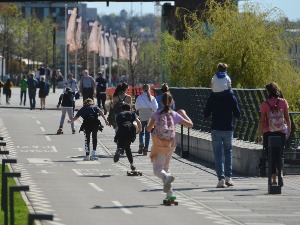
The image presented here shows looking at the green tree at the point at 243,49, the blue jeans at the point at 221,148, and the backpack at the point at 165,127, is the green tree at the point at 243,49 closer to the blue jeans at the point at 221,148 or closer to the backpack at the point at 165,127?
the blue jeans at the point at 221,148

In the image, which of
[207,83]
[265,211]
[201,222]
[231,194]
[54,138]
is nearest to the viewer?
[201,222]

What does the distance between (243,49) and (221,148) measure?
68.2 feet

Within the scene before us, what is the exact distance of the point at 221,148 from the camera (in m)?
22.9

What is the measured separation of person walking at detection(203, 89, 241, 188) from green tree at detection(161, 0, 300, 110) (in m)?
19.0

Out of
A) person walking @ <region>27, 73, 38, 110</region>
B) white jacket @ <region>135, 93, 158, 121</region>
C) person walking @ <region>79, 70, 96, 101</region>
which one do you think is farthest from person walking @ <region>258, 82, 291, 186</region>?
person walking @ <region>27, 73, 38, 110</region>

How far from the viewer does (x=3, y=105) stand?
6775cm

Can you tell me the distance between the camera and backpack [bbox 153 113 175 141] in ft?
65.2

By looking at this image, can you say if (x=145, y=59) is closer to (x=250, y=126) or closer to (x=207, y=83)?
(x=207, y=83)

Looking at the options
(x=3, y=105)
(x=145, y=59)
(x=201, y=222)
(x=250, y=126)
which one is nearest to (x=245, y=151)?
(x=250, y=126)

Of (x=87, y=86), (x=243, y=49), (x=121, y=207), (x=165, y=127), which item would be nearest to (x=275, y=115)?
(x=165, y=127)

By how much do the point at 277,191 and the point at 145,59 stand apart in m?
98.4

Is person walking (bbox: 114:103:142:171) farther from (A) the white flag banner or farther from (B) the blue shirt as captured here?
(A) the white flag banner

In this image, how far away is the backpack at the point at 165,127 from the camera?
19884mm

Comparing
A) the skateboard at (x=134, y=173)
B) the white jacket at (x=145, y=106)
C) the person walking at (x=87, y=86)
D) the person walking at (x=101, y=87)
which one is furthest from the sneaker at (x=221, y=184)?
the person walking at (x=101, y=87)
